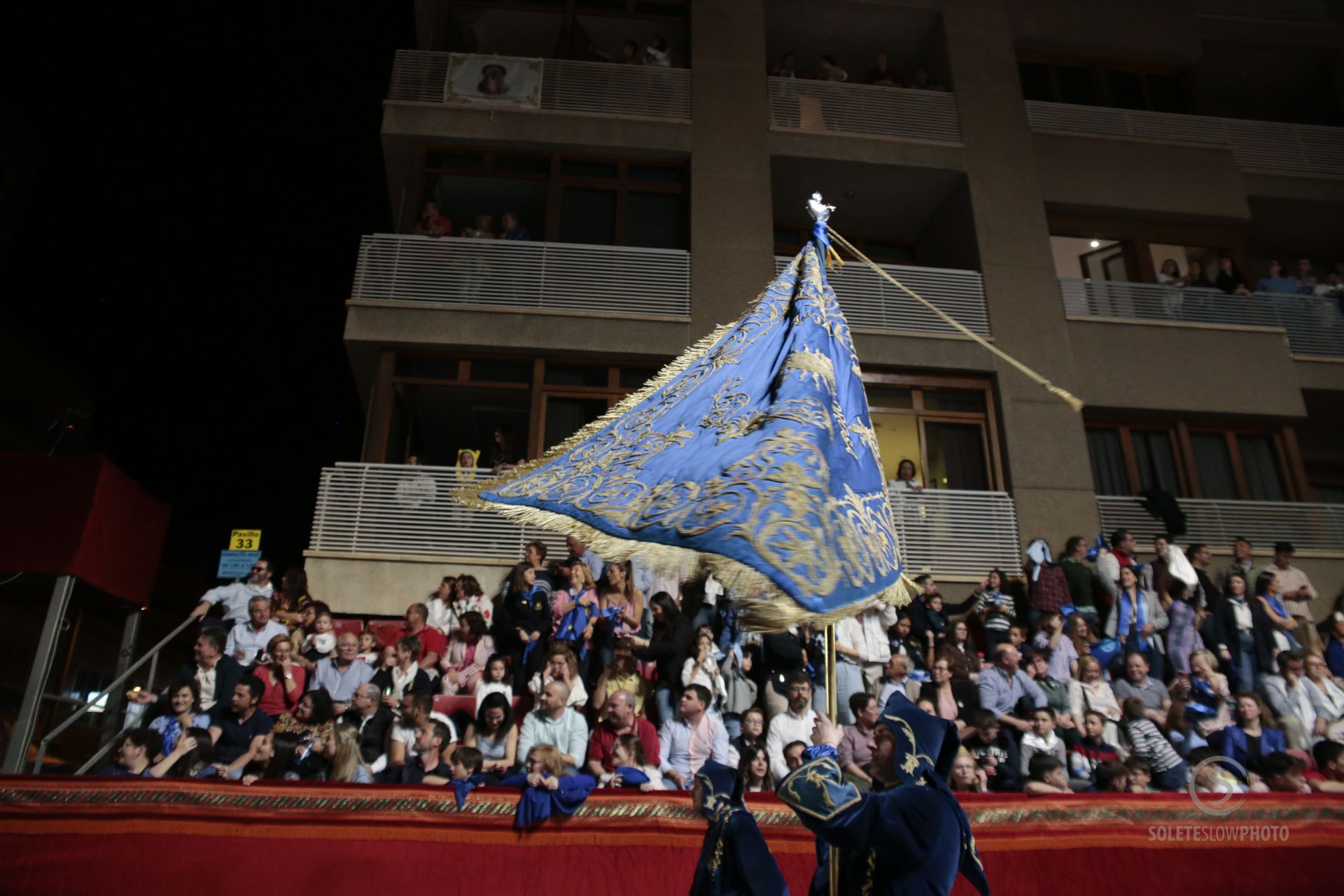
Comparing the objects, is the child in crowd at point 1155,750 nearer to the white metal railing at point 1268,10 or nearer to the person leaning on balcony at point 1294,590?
the person leaning on balcony at point 1294,590

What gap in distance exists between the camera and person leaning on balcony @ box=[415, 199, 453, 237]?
14.5 metres

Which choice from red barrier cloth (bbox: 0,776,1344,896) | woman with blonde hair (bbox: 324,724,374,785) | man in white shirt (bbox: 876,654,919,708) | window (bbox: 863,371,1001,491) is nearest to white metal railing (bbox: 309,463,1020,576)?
window (bbox: 863,371,1001,491)

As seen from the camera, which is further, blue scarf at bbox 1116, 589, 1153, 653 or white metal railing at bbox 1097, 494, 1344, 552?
white metal railing at bbox 1097, 494, 1344, 552

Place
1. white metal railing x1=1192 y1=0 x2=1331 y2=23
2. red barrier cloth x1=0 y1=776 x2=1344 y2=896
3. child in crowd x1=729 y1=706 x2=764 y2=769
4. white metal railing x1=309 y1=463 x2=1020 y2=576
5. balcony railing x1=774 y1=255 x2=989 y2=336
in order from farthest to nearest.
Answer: white metal railing x1=1192 y1=0 x2=1331 y2=23, balcony railing x1=774 y1=255 x2=989 y2=336, white metal railing x1=309 y1=463 x2=1020 y2=576, child in crowd x1=729 y1=706 x2=764 y2=769, red barrier cloth x1=0 y1=776 x2=1344 y2=896

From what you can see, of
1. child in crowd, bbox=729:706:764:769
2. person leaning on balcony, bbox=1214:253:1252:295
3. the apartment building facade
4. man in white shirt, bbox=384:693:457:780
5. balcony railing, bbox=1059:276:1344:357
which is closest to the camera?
man in white shirt, bbox=384:693:457:780

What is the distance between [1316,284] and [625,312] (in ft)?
36.9

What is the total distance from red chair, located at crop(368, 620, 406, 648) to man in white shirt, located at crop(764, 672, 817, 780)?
452 cm

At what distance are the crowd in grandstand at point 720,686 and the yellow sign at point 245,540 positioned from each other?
28.1 inches

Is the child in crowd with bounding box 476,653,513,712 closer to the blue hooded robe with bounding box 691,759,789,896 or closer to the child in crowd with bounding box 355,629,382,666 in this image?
the child in crowd with bounding box 355,629,382,666

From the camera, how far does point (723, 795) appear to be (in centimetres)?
448

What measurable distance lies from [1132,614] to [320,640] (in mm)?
8373

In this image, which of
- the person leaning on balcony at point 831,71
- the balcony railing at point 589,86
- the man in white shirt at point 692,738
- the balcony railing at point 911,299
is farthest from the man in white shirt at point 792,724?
the person leaning on balcony at point 831,71

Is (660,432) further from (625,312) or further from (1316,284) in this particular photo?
(1316,284)

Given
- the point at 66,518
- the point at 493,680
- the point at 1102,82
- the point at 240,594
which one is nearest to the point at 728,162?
the point at 1102,82
